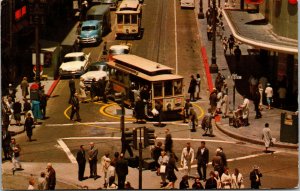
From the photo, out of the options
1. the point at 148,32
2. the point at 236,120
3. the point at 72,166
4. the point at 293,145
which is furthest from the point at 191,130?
the point at 148,32

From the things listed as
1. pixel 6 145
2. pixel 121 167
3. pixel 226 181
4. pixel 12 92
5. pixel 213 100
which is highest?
pixel 226 181

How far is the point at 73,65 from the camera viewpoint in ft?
176

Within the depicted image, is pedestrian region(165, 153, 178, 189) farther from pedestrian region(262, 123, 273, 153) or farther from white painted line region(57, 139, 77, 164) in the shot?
pedestrian region(262, 123, 273, 153)

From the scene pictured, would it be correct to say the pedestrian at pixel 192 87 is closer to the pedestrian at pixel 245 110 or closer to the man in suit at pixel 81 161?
the pedestrian at pixel 245 110

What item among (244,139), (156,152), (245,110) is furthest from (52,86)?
(156,152)

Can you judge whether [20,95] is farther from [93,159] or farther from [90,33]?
[93,159]

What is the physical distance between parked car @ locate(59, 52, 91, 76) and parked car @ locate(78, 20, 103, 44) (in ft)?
28.4

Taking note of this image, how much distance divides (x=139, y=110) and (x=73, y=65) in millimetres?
14279

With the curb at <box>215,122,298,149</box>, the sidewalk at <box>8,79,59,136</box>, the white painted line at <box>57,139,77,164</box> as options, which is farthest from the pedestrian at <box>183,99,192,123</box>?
the sidewalk at <box>8,79,59,136</box>

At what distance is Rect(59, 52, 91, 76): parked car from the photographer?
5331 cm

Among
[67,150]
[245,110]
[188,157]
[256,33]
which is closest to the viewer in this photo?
[188,157]

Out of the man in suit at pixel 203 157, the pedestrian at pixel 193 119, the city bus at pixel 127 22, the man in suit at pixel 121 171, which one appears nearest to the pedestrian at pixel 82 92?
the pedestrian at pixel 193 119

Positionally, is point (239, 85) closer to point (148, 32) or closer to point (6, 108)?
→ point (6, 108)

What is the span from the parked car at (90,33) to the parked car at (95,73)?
472 inches
